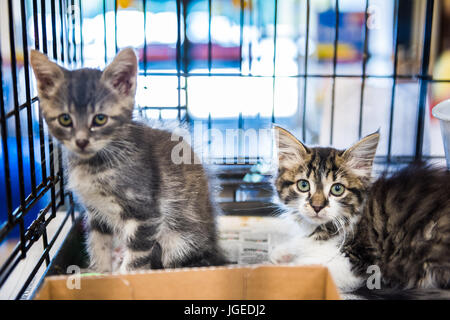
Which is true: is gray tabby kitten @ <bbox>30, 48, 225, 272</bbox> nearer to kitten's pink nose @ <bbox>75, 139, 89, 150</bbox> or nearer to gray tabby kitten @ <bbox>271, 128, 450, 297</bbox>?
kitten's pink nose @ <bbox>75, 139, 89, 150</bbox>

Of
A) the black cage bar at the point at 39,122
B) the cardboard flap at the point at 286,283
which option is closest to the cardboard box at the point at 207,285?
the cardboard flap at the point at 286,283

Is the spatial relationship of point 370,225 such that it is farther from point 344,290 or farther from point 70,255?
point 70,255

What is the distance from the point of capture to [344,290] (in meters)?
1.70

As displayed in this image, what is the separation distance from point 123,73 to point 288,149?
636mm

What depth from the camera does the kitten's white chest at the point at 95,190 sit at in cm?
158

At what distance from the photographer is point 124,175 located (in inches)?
62.1

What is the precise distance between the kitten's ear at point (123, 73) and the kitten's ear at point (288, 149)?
55cm

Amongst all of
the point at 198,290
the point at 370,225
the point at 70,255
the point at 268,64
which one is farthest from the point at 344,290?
the point at 268,64

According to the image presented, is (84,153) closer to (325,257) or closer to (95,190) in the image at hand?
(95,190)

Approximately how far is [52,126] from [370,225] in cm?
108

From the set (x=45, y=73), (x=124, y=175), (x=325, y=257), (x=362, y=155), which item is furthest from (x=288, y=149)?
(x=45, y=73)

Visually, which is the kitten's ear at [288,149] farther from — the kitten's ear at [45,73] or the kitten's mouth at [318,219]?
the kitten's ear at [45,73]

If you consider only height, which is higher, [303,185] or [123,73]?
[123,73]

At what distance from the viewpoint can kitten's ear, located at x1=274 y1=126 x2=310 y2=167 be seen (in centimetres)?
180
